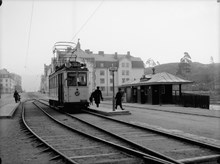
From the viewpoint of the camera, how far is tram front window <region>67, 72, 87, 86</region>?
60.6 ft

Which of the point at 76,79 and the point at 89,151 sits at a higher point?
the point at 76,79

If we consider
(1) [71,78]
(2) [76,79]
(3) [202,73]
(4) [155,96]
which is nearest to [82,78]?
(2) [76,79]

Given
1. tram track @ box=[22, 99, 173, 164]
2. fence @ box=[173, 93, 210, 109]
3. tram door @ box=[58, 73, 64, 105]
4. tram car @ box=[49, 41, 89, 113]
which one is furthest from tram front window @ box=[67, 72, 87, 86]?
fence @ box=[173, 93, 210, 109]

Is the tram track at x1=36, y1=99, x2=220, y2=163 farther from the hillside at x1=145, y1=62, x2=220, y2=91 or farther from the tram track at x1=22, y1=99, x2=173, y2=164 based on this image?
the hillside at x1=145, y1=62, x2=220, y2=91

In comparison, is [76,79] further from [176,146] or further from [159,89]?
[176,146]

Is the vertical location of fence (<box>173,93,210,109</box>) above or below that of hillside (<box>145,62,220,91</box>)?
below

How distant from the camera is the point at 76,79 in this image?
1869 centimetres

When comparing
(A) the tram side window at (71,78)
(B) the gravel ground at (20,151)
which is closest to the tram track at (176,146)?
(B) the gravel ground at (20,151)

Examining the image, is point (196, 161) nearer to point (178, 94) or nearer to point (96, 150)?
point (96, 150)

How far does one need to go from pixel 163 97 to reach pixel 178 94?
4.70 feet

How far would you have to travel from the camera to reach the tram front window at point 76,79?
1847 centimetres

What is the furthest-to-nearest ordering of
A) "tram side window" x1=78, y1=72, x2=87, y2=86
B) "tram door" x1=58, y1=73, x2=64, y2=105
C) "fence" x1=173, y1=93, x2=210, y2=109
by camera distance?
"fence" x1=173, y1=93, x2=210, y2=109 → "tram door" x1=58, y1=73, x2=64, y2=105 → "tram side window" x1=78, y1=72, x2=87, y2=86

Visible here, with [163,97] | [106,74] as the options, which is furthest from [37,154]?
[106,74]

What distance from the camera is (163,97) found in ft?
83.9
